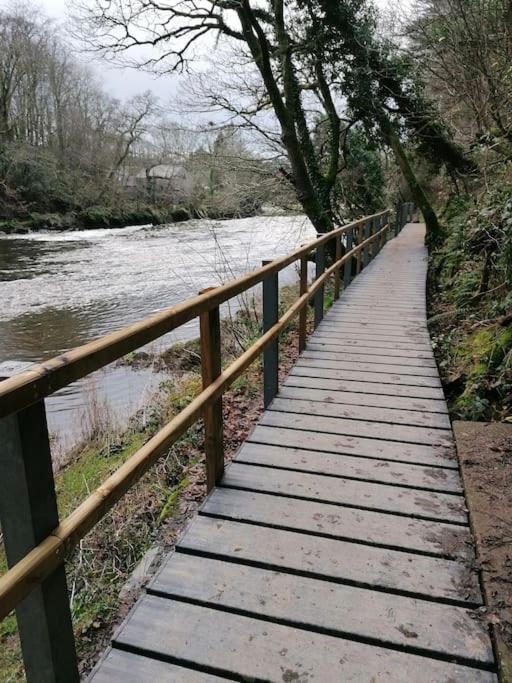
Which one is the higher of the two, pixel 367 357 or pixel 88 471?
pixel 367 357

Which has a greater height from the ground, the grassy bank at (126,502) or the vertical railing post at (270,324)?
the vertical railing post at (270,324)

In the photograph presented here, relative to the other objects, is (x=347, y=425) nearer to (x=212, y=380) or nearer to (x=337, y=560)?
(x=212, y=380)

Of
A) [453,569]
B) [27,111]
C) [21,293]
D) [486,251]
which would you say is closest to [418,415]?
[453,569]

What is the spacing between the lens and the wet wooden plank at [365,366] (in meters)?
4.71

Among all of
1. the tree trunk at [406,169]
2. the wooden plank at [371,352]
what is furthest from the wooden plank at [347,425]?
the tree trunk at [406,169]

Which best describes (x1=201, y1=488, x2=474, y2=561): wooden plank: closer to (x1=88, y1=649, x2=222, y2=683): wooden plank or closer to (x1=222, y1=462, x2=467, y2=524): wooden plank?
(x1=222, y1=462, x2=467, y2=524): wooden plank

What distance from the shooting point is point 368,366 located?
4.90 metres

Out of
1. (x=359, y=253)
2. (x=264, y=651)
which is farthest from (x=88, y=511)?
(x=359, y=253)

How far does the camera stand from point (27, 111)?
128ft

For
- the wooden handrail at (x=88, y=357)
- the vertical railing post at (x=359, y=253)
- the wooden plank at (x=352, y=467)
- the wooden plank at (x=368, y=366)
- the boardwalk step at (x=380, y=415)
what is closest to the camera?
Result: the wooden handrail at (x=88, y=357)

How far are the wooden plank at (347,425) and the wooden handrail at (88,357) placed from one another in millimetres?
1250

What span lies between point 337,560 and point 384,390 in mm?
2207

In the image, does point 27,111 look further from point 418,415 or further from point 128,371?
point 418,415

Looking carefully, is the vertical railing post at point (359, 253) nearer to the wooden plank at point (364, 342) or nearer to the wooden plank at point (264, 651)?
the wooden plank at point (364, 342)
